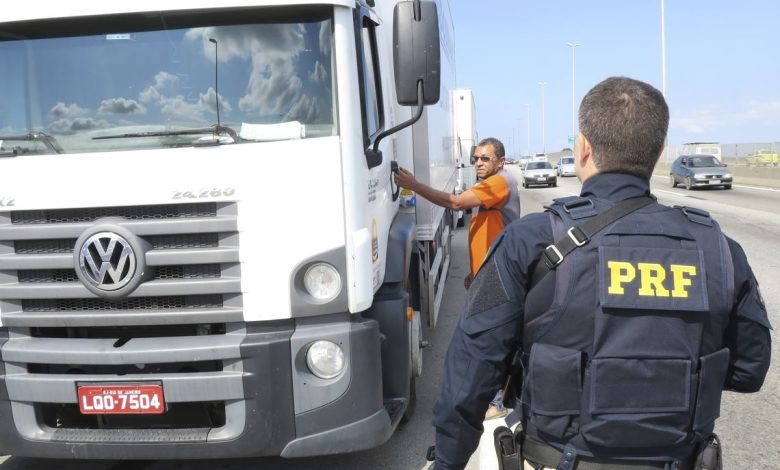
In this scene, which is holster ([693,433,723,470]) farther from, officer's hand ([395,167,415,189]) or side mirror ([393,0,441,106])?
officer's hand ([395,167,415,189])

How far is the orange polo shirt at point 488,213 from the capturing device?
5.03 m

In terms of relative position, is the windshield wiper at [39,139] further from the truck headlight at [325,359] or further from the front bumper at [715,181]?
the front bumper at [715,181]

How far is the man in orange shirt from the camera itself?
16.5 feet

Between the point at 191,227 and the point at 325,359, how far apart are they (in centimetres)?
88

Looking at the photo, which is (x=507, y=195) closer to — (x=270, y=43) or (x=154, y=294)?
(x=270, y=43)

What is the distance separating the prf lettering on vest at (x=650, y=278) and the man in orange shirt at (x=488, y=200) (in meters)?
3.18

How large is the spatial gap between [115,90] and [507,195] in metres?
2.98

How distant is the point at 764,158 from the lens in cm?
4188

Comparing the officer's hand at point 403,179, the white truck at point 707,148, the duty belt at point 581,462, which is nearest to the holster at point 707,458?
the duty belt at point 581,462

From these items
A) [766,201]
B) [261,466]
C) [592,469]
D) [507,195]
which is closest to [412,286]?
[507,195]

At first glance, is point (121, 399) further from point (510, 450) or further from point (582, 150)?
point (582, 150)

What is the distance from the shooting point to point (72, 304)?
10.3 feet

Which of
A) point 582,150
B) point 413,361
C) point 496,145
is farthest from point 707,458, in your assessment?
point 496,145

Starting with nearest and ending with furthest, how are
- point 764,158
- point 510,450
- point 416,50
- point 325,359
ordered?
1. point 510,450
2. point 325,359
3. point 416,50
4. point 764,158
